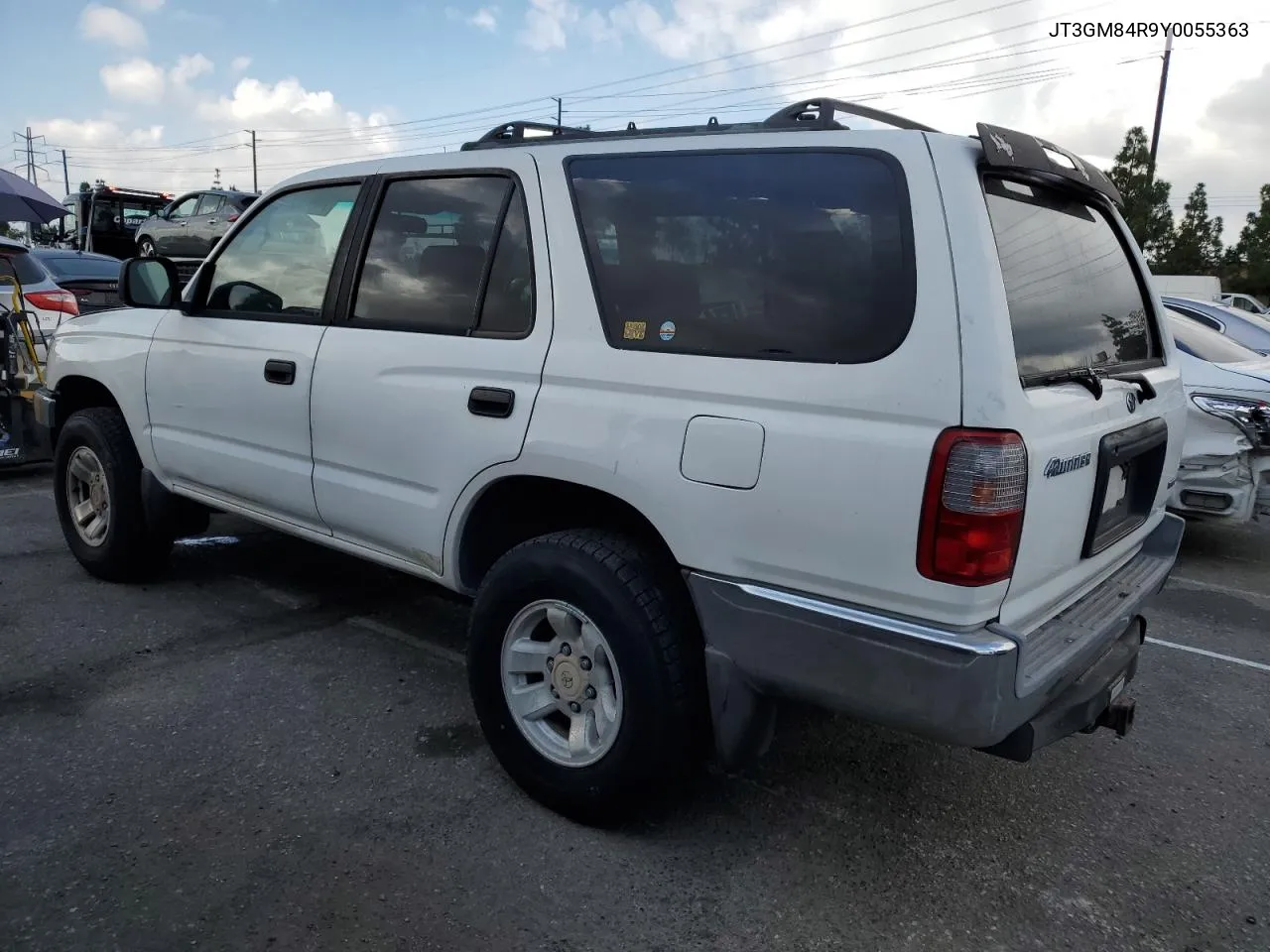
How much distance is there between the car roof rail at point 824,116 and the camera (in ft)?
8.64

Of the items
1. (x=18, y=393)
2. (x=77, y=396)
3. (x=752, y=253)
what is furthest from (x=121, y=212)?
(x=752, y=253)

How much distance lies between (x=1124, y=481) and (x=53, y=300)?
27.3 ft

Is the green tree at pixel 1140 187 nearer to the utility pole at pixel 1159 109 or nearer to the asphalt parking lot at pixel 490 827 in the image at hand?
the utility pole at pixel 1159 109

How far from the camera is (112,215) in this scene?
22.9 m

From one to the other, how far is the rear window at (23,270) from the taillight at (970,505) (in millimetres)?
8250

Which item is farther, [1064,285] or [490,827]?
[490,827]

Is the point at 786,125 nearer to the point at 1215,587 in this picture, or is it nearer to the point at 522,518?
the point at 522,518

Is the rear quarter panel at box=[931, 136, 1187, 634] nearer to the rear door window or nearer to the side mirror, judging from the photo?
the rear door window

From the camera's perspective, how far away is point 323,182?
3.80 meters

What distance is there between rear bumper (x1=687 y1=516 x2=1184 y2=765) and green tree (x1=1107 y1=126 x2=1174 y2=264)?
25753mm

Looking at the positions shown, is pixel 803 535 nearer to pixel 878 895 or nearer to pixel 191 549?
pixel 878 895

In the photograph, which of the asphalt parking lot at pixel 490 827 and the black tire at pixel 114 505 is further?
the black tire at pixel 114 505

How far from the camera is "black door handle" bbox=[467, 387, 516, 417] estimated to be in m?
2.92

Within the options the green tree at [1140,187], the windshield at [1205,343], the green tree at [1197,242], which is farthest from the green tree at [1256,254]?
the windshield at [1205,343]
